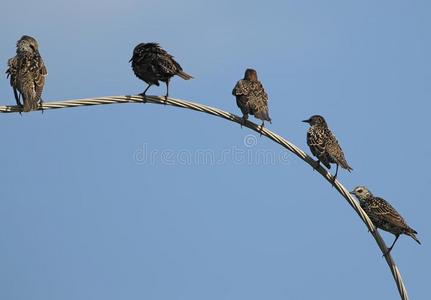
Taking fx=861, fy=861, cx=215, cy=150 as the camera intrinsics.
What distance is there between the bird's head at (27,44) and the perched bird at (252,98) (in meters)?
3.40

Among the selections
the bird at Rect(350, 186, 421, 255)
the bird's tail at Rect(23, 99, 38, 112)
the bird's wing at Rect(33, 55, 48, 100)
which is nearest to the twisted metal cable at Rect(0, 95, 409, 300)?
the bird's tail at Rect(23, 99, 38, 112)

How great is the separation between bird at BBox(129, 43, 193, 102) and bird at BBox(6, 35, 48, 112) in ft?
5.27

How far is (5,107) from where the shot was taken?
11086 mm

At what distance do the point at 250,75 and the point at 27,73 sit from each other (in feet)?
14.0

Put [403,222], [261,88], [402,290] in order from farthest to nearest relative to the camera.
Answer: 1. [261,88]
2. [403,222]
3. [402,290]

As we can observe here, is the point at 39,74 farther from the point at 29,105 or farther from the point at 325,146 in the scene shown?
the point at 325,146

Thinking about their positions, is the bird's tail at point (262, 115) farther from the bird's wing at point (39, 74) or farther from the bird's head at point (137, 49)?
the bird's wing at point (39, 74)

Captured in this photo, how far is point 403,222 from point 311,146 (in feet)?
6.69

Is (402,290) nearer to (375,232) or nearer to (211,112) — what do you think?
(375,232)

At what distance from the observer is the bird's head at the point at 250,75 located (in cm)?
1542

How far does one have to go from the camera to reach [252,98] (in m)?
14.1

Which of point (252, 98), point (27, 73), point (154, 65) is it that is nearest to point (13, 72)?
point (27, 73)

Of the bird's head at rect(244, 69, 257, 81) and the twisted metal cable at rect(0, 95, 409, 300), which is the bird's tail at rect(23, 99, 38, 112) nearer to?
the twisted metal cable at rect(0, 95, 409, 300)

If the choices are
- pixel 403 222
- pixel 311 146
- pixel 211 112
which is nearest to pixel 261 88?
pixel 311 146
